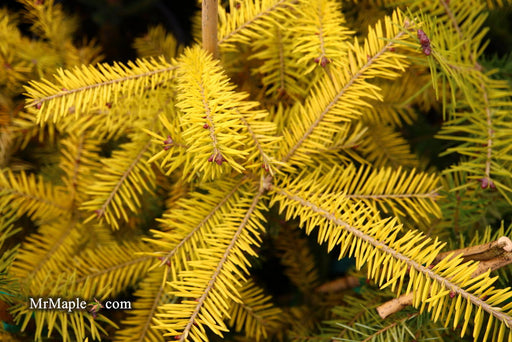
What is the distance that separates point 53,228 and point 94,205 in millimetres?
128

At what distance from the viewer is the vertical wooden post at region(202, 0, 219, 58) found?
415 millimetres

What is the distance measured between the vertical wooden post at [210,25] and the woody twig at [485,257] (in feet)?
1.01

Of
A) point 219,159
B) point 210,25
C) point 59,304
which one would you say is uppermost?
point 210,25

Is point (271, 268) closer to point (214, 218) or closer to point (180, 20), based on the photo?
point (214, 218)

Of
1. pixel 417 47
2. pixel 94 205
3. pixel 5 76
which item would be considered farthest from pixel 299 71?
pixel 5 76

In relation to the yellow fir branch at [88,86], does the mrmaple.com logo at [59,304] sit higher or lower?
lower

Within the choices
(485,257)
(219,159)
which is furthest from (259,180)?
(485,257)

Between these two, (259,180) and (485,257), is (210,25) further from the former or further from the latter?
(485,257)

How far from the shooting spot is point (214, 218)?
0.41 metres

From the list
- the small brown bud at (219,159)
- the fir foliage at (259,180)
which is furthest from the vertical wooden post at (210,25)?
the small brown bud at (219,159)

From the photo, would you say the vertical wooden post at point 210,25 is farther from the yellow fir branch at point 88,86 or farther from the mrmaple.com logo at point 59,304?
the mrmaple.com logo at point 59,304

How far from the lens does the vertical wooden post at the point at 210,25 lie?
415mm

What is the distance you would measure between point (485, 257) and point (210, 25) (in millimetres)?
342

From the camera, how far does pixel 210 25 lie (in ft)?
1.41
